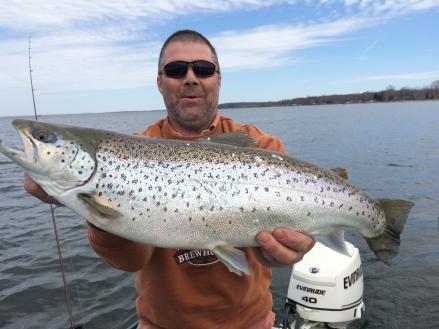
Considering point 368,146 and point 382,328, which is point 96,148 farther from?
point 368,146

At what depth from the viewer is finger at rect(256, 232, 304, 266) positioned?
3.35 meters

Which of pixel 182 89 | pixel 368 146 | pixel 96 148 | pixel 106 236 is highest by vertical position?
pixel 182 89

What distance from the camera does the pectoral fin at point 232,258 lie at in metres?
3.32

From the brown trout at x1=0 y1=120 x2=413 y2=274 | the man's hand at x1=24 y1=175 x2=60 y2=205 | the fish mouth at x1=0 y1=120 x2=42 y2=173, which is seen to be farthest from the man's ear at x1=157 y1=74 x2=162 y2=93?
the man's hand at x1=24 y1=175 x2=60 y2=205

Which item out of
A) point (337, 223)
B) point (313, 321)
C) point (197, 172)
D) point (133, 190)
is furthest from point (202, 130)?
point (313, 321)

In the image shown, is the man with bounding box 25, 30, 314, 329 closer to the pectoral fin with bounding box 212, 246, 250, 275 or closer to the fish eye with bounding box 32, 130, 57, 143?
the pectoral fin with bounding box 212, 246, 250, 275

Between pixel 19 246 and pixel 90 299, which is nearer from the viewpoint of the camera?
pixel 90 299

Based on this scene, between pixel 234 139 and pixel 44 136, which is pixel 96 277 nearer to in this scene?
pixel 44 136

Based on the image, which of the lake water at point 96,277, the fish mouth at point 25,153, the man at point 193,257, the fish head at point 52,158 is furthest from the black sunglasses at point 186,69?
the lake water at point 96,277

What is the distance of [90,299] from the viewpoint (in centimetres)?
1015

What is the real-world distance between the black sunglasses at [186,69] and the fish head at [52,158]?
1283 mm

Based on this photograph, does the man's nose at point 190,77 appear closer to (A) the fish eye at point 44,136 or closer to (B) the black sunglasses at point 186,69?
(B) the black sunglasses at point 186,69

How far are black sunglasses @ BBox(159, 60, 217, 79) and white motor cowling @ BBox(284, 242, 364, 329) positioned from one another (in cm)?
365

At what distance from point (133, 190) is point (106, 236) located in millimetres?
489
